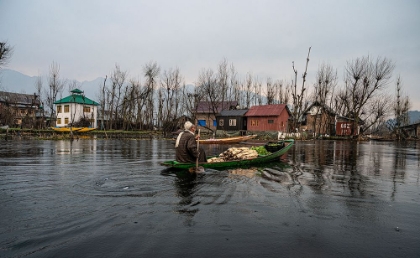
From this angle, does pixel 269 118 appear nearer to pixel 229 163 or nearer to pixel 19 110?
pixel 229 163

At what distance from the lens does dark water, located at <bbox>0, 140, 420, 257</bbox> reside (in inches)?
142

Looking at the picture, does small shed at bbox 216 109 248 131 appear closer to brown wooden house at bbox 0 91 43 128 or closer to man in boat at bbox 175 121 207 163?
brown wooden house at bbox 0 91 43 128

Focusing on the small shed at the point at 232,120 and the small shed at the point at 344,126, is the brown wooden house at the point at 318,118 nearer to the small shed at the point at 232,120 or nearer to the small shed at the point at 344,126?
the small shed at the point at 344,126

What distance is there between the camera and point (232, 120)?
51250 millimetres

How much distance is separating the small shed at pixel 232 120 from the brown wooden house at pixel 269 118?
4.38 ft

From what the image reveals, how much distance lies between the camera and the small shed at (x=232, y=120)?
50406mm

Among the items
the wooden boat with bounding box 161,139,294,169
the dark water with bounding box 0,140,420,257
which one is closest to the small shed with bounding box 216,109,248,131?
the wooden boat with bounding box 161,139,294,169

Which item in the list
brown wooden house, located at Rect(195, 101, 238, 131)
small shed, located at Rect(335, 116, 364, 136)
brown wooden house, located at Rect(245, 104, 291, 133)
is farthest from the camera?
brown wooden house, located at Rect(195, 101, 238, 131)

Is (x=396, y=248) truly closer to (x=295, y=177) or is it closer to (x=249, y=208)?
(x=249, y=208)

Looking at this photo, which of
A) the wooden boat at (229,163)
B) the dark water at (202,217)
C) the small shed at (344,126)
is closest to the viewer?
the dark water at (202,217)

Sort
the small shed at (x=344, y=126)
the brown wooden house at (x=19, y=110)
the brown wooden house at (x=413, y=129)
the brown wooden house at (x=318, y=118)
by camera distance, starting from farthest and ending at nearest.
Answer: the brown wooden house at (x=318, y=118) → the brown wooden house at (x=413, y=129) → the small shed at (x=344, y=126) → the brown wooden house at (x=19, y=110)

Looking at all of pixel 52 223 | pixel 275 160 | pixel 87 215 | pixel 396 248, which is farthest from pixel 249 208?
pixel 275 160

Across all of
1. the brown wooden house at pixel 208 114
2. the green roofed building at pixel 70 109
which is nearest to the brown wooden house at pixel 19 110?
the green roofed building at pixel 70 109

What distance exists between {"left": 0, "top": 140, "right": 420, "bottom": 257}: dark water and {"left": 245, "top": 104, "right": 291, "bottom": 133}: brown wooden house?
1508 inches
